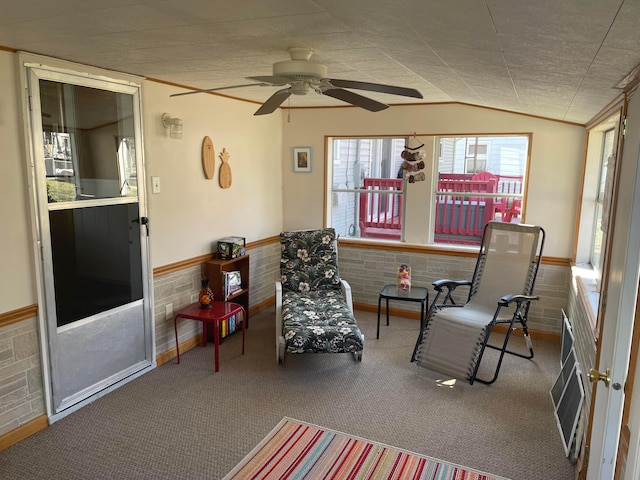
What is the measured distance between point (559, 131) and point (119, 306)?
13.2 ft

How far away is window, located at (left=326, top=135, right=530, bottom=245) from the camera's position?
4.89 meters

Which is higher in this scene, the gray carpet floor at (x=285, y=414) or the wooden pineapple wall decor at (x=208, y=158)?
the wooden pineapple wall decor at (x=208, y=158)

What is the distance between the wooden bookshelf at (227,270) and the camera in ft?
13.9

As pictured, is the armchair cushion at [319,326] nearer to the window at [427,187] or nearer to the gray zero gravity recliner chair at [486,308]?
the gray zero gravity recliner chair at [486,308]

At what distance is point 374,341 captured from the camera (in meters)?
4.42

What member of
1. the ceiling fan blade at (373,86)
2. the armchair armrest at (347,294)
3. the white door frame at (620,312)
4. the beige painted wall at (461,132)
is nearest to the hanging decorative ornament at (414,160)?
the beige painted wall at (461,132)

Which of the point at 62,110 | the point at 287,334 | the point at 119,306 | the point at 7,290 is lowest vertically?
the point at 287,334

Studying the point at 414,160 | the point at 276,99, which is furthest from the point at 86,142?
the point at 414,160

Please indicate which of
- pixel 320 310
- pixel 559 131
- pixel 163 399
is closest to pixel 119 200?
pixel 163 399

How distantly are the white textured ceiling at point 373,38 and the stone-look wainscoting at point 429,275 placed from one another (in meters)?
1.85

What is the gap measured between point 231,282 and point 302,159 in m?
1.78

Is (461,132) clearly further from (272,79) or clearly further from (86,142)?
(86,142)

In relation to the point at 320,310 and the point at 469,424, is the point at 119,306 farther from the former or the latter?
the point at 469,424

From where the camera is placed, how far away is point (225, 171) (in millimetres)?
4492
